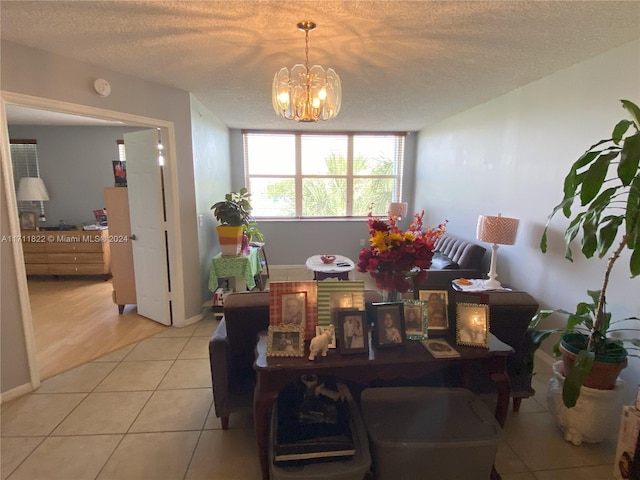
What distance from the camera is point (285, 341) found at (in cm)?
158

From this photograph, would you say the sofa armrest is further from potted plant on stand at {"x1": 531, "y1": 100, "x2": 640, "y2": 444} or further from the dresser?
the dresser

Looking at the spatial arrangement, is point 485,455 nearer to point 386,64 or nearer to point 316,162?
point 386,64

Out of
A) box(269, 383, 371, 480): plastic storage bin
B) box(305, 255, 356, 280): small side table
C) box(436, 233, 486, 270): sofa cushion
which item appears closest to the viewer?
box(269, 383, 371, 480): plastic storage bin

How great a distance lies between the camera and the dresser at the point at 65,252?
16.2 feet

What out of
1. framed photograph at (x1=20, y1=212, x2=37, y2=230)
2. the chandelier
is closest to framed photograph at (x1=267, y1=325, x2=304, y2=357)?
the chandelier

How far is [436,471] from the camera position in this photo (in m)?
1.59

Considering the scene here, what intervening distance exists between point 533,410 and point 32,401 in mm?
3519

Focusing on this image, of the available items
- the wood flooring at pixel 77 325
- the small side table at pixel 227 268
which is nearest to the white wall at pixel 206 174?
the small side table at pixel 227 268

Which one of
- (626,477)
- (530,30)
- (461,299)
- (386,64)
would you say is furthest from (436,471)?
(386,64)

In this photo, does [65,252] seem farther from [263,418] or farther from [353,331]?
[353,331]

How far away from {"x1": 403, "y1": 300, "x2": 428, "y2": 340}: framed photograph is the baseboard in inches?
110

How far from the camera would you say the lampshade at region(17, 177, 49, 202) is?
4.98m

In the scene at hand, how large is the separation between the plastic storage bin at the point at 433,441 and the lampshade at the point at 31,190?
19.2 feet

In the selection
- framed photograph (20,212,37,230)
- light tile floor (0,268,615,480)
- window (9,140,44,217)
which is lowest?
light tile floor (0,268,615,480)
